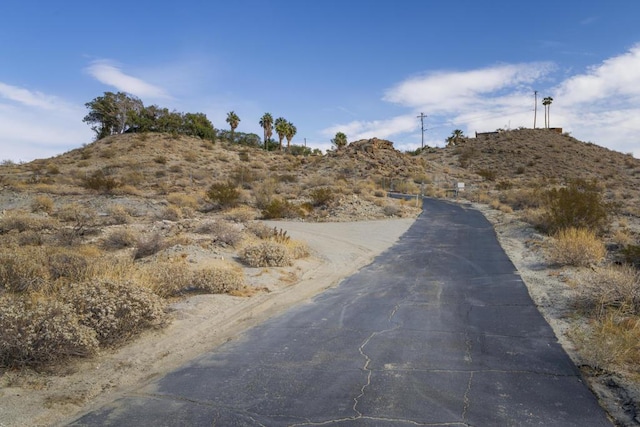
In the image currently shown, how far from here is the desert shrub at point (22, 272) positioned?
8.62 m

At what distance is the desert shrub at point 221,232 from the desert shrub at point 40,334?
28.9 feet

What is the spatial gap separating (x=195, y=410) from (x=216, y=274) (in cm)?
565

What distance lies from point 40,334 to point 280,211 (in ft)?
71.6

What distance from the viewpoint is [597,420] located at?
181 inches

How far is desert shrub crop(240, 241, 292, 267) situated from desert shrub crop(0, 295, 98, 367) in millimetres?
6864

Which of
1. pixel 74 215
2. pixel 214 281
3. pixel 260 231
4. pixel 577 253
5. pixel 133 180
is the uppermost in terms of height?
pixel 133 180

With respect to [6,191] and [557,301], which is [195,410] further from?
[6,191]

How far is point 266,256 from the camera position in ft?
43.9

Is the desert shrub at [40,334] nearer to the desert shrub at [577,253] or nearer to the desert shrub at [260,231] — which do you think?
the desert shrub at [260,231]

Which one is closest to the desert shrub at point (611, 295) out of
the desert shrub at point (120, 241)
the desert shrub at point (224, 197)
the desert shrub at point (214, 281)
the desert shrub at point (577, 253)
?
the desert shrub at point (577, 253)

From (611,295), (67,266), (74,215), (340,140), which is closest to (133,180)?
(74,215)

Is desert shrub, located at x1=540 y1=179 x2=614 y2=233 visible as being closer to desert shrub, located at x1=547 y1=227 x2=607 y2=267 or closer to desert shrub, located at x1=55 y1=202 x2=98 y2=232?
desert shrub, located at x1=547 y1=227 x2=607 y2=267

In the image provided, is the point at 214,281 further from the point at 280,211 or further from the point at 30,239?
the point at 280,211

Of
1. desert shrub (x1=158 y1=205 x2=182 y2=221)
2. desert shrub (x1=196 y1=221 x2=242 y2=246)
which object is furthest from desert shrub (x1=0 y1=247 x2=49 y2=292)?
desert shrub (x1=158 y1=205 x2=182 y2=221)
